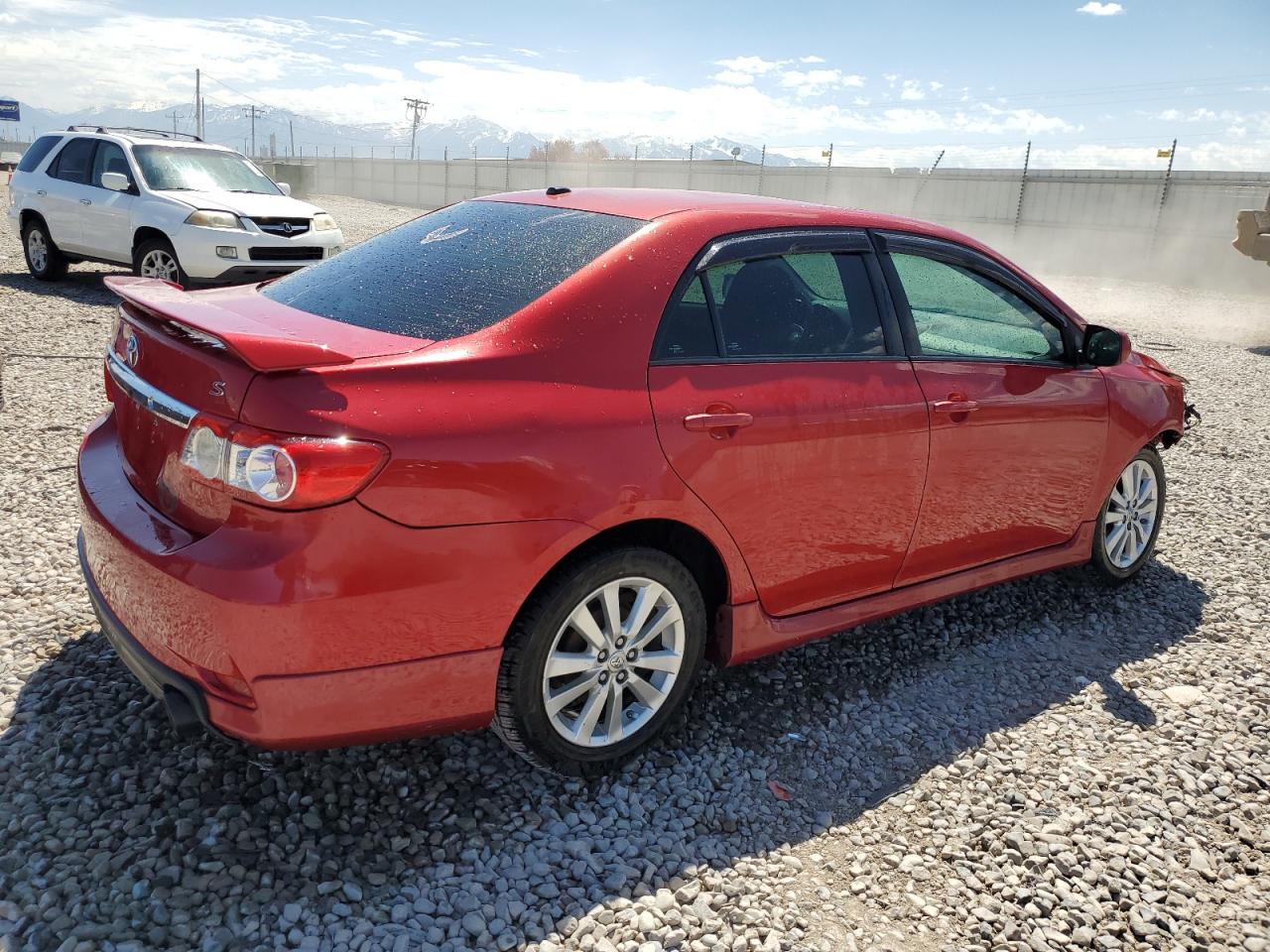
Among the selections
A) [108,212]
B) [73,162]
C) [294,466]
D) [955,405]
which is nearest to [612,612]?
[294,466]

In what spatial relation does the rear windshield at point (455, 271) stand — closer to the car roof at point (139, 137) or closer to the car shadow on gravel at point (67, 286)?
the car shadow on gravel at point (67, 286)

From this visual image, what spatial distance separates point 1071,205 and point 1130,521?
957 inches

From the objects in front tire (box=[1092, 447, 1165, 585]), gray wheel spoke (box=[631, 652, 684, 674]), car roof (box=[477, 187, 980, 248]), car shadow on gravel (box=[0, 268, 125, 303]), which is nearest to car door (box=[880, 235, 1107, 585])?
car roof (box=[477, 187, 980, 248])

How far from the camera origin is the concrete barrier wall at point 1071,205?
22.8 meters

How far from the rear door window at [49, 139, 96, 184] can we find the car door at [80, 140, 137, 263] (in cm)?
14

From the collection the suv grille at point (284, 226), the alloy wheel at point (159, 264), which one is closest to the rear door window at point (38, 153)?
the alloy wheel at point (159, 264)

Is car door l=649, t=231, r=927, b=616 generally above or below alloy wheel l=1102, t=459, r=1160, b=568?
above

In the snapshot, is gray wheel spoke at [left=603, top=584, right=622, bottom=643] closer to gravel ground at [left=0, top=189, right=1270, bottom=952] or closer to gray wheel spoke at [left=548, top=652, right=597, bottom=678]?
gray wheel spoke at [left=548, top=652, right=597, bottom=678]

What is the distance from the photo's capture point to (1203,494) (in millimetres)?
6238

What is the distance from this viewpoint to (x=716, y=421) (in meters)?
2.82

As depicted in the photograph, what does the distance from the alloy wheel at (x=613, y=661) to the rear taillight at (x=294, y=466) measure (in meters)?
0.74

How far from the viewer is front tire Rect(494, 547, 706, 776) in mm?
2629

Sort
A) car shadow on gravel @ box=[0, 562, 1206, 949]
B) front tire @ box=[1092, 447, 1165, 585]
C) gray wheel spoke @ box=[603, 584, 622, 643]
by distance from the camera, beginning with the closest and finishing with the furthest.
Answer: car shadow on gravel @ box=[0, 562, 1206, 949], gray wheel spoke @ box=[603, 584, 622, 643], front tire @ box=[1092, 447, 1165, 585]

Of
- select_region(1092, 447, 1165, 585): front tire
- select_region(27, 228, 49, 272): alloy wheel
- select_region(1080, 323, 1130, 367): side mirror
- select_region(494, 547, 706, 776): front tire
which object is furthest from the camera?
select_region(27, 228, 49, 272): alloy wheel
